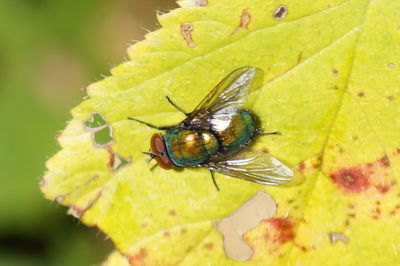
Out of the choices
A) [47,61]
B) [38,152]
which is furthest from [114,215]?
[47,61]

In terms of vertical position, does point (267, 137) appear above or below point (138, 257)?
above

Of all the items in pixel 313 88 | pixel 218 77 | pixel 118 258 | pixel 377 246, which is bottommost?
pixel 377 246

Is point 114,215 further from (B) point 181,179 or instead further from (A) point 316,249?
(A) point 316,249

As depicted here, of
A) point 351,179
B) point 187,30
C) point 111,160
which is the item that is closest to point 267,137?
point 351,179

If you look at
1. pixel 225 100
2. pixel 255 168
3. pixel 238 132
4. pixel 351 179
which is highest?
pixel 225 100

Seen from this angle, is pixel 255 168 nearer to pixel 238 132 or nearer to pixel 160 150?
pixel 238 132

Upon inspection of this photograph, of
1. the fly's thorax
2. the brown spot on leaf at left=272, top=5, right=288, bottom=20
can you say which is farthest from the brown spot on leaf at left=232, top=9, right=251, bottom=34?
the fly's thorax

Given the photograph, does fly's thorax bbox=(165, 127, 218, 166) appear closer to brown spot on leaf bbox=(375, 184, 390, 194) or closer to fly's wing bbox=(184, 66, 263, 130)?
fly's wing bbox=(184, 66, 263, 130)
